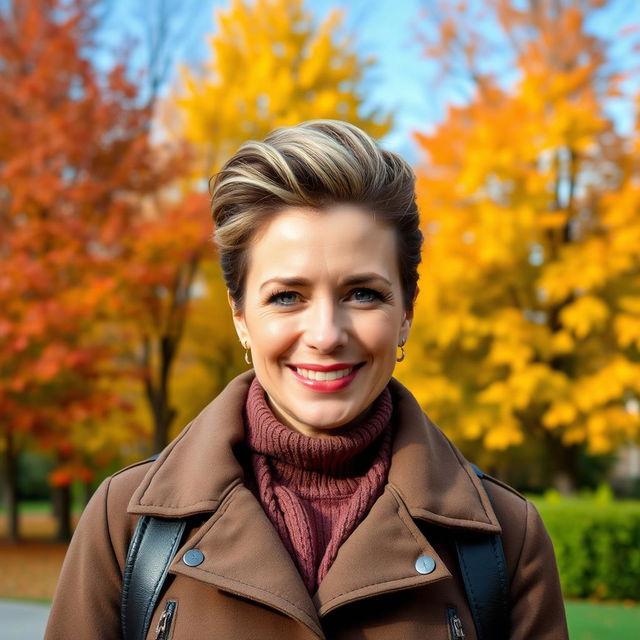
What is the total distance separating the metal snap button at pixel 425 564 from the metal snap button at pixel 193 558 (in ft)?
1.49

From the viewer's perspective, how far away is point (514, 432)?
13469mm

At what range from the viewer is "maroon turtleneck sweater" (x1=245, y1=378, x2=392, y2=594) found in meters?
1.89

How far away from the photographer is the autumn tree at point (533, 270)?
13.1 metres

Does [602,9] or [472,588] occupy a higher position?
[602,9]

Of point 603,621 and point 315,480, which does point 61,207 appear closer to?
point 603,621

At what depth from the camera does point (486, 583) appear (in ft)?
6.11

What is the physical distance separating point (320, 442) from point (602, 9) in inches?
646

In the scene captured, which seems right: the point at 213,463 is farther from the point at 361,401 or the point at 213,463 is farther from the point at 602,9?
the point at 602,9

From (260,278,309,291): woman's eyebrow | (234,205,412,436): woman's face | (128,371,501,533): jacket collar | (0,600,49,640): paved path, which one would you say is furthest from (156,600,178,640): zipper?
(0,600,49,640): paved path

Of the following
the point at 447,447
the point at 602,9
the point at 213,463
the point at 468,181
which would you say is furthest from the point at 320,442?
the point at 602,9

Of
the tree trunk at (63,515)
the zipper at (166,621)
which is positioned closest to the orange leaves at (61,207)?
the tree trunk at (63,515)

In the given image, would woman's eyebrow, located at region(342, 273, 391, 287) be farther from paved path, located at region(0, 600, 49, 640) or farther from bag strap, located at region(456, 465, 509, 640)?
paved path, located at region(0, 600, 49, 640)

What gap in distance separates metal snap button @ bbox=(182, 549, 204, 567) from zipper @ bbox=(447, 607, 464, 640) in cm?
54

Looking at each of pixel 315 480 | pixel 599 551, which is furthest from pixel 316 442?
pixel 599 551
